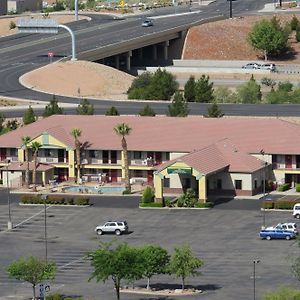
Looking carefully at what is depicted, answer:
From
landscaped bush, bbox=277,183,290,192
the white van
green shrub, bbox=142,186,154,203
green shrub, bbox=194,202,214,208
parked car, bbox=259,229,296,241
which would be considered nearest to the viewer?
parked car, bbox=259,229,296,241

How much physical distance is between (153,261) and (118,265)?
2623 millimetres

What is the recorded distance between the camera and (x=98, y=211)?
116812 millimetres

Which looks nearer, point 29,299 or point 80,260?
point 29,299

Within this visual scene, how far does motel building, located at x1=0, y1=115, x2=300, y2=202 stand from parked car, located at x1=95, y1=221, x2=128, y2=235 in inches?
453

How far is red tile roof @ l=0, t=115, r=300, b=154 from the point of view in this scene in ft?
417

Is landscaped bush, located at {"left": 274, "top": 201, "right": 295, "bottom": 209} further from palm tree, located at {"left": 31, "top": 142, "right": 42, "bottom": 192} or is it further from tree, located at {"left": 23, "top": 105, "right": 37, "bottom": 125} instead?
tree, located at {"left": 23, "top": 105, "right": 37, "bottom": 125}

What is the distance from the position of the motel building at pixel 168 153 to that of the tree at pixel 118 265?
32116 mm

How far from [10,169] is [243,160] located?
766 inches

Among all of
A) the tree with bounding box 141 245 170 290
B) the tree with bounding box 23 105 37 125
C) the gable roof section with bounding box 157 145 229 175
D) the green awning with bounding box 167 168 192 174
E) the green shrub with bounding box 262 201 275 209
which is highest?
the tree with bounding box 23 105 37 125

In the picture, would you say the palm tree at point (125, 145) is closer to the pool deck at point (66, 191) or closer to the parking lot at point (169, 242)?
the pool deck at point (66, 191)

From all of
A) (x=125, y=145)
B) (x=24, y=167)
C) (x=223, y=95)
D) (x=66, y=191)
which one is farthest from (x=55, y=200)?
(x=223, y=95)

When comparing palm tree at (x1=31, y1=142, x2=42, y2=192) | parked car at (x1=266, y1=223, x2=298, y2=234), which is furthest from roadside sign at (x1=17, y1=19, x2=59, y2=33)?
parked car at (x1=266, y1=223, x2=298, y2=234)

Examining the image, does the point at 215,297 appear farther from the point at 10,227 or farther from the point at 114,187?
the point at 114,187

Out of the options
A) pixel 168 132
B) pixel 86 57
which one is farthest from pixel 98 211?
pixel 86 57
